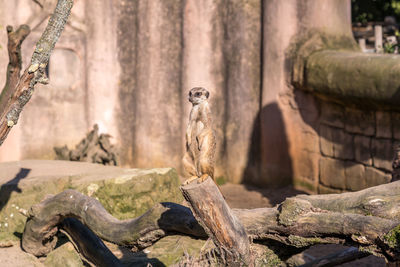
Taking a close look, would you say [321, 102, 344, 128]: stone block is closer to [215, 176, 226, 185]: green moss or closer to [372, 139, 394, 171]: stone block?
[372, 139, 394, 171]: stone block

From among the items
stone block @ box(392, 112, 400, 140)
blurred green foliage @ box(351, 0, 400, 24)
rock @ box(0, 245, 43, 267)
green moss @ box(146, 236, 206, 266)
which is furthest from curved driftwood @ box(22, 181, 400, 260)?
blurred green foliage @ box(351, 0, 400, 24)

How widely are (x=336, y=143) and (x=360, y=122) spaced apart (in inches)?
17.4

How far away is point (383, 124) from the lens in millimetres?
6074

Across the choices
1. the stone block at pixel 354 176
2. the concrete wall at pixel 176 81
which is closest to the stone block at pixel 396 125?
the stone block at pixel 354 176

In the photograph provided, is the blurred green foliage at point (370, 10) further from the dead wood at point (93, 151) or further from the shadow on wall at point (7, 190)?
the shadow on wall at point (7, 190)

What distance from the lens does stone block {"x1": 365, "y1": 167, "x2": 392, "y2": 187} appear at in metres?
5.96

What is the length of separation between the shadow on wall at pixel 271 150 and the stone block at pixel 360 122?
0.96 m

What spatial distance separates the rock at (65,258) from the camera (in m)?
4.76

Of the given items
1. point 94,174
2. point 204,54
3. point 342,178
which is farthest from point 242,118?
point 94,174

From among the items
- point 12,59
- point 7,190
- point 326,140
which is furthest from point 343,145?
point 12,59

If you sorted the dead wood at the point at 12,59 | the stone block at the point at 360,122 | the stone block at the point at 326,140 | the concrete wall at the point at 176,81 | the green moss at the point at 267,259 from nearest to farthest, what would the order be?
the green moss at the point at 267,259 → the dead wood at the point at 12,59 → the stone block at the point at 360,122 → the stone block at the point at 326,140 → the concrete wall at the point at 176,81

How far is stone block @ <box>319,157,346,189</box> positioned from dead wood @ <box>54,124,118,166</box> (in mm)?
2549

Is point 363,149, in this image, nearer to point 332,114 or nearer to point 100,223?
point 332,114

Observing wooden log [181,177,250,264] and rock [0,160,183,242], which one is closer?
wooden log [181,177,250,264]
